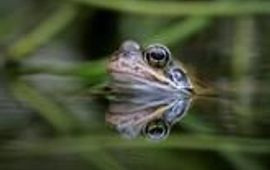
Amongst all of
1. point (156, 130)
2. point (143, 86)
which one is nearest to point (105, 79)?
point (143, 86)

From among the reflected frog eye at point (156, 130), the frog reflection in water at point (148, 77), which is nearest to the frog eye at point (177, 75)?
the frog reflection in water at point (148, 77)

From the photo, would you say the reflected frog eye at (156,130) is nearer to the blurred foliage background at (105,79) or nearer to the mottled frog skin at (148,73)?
the blurred foliage background at (105,79)

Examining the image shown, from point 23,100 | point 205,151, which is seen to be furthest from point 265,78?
point 205,151

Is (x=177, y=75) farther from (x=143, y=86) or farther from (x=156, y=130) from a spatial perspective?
(x=156, y=130)

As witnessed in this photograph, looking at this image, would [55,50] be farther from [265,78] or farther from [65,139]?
[65,139]

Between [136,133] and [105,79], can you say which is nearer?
[136,133]

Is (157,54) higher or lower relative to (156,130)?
higher

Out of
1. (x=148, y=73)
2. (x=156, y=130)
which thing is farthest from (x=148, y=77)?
(x=156, y=130)
